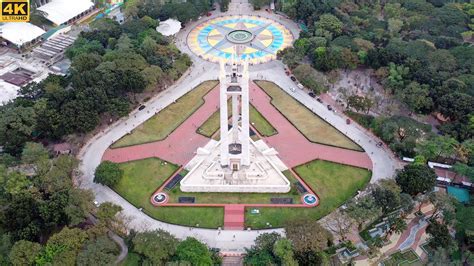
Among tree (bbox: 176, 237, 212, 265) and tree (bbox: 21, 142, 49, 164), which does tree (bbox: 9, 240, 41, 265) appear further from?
tree (bbox: 176, 237, 212, 265)

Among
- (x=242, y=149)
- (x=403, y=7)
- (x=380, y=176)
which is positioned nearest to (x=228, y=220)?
(x=242, y=149)

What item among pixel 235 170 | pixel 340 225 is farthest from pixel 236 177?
pixel 340 225

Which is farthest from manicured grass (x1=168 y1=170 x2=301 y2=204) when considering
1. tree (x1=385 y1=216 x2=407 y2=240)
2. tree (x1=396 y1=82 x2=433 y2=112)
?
tree (x1=396 y1=82 x2=433 y2=112)

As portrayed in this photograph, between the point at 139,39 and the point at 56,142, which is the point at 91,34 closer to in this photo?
the point at 139,39

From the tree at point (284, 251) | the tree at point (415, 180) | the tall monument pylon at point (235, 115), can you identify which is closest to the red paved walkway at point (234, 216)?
the tall monument pylon at point (235, 115)

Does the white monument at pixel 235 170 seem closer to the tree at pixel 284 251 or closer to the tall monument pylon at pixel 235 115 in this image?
the tall monument pylon at pixel 235 115
